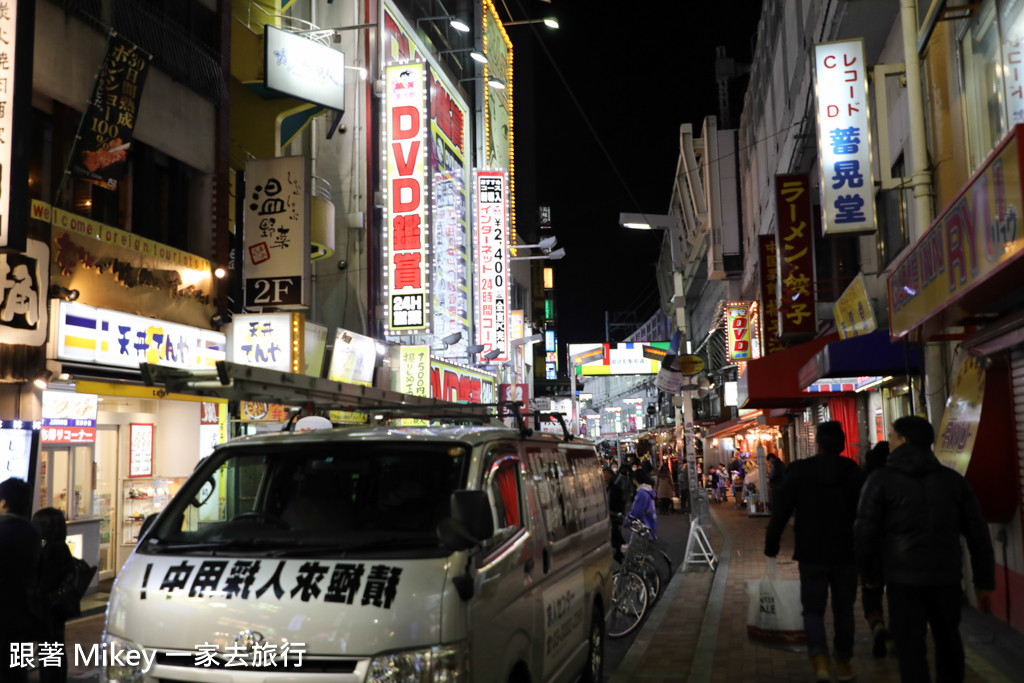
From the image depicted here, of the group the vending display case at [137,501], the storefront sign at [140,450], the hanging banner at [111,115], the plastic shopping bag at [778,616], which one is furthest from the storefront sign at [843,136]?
the vending display case at [137,501]

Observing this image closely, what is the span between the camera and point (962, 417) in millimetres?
9859

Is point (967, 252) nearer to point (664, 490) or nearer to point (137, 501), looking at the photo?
point (137, 501)

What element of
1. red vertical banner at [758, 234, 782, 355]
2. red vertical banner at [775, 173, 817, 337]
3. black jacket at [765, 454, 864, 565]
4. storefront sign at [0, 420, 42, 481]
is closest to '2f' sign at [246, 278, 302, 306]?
storefront sign at [0, 420, 42, 481]

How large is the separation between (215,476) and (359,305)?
18884mm

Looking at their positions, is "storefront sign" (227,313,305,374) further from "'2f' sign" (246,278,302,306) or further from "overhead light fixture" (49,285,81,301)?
"overhead light fixture" (49,285,81,301)

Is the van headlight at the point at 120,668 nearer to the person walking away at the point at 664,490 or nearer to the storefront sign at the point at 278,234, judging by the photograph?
the storefront sign at the point at 278,234

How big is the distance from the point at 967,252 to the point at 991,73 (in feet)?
13.7

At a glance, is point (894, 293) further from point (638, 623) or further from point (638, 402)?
point (638, 402)

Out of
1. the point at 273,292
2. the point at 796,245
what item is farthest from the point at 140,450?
the point at 796,245

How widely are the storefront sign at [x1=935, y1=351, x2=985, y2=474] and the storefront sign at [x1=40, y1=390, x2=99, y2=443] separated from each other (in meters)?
11.0

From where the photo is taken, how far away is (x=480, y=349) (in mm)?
30297

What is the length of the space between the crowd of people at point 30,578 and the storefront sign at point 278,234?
33.6ft

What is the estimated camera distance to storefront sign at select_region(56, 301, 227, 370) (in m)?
12.1

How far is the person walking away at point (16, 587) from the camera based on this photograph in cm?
609
